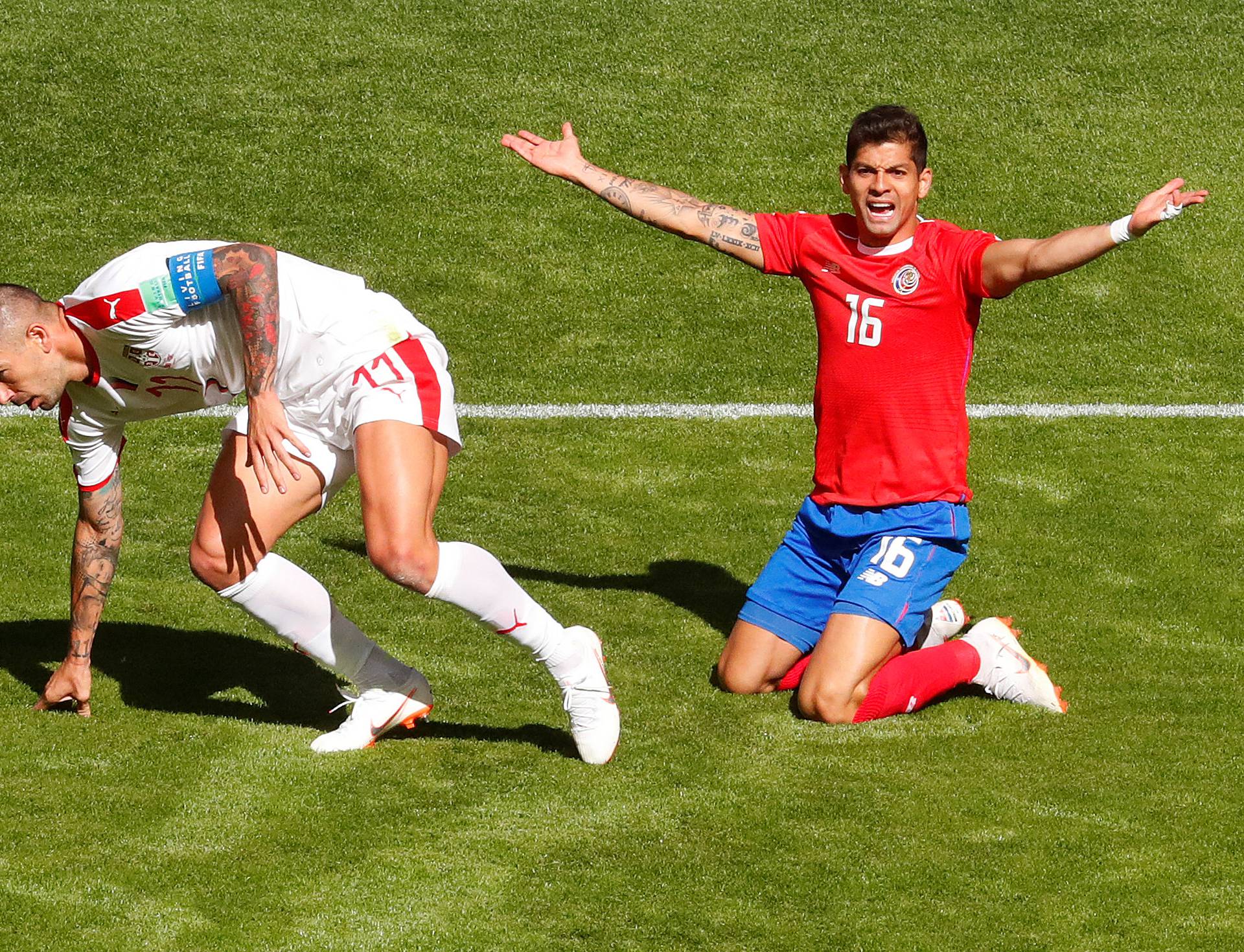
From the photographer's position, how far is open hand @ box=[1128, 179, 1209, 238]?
4.91m

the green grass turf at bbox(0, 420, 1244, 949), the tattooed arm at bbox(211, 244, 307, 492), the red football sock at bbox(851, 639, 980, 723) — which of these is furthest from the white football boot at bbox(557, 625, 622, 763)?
the tattooed arm at bbox(211, 244, 307, 492)

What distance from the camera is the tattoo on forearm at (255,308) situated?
457 cm

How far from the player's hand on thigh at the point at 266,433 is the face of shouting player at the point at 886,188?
2.22 metres

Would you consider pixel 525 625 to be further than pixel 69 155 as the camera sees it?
No

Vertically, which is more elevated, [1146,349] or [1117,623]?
[1146,349]

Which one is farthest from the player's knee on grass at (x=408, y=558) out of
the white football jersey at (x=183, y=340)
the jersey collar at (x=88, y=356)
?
the jersey collar at (x=88, y=356)

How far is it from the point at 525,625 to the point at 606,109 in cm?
790

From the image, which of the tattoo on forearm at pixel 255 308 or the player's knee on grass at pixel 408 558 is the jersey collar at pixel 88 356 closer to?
the tattoo on forearm at pixel 255 308

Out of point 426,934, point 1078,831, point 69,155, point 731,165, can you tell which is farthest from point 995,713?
point 69,155

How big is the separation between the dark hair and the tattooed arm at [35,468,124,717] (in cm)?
275

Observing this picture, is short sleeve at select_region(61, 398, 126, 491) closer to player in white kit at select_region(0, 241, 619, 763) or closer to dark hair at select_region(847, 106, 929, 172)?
player in white kit at select_region(0, 241, 619, 763)

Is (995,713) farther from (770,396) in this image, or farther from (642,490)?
(770,396)

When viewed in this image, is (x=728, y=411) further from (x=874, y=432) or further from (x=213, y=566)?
(x=213, y=566)

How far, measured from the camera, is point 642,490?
7.85 m
